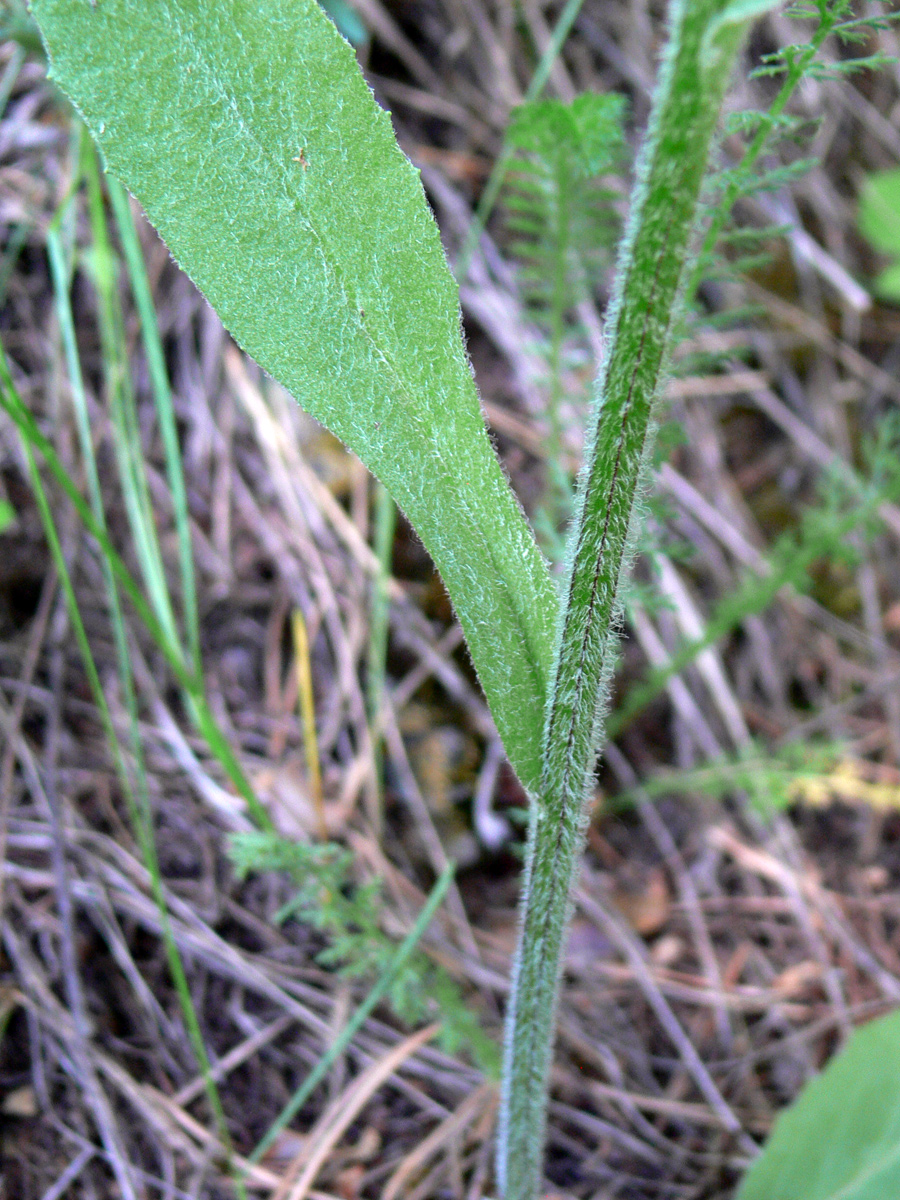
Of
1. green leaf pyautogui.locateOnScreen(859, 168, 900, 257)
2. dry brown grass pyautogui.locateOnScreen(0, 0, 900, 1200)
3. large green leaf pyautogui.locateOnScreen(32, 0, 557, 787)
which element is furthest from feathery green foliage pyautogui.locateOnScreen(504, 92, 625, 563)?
green leaf pyautogui.locateOnScreen(859, 168, 900, 257)

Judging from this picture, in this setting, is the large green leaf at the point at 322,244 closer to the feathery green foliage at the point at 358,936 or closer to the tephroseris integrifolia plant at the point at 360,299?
the tephroseris integrifolia plant at the point at 360,299

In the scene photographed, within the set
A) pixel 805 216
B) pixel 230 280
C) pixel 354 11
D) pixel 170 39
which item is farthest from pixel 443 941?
pixel 805 216

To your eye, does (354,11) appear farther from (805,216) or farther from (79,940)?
(79,940)

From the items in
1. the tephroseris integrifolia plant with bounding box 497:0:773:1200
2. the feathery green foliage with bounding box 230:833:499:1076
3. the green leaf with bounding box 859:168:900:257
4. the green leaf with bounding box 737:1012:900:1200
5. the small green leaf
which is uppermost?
the green leaf with bounding box 859:168:900:257

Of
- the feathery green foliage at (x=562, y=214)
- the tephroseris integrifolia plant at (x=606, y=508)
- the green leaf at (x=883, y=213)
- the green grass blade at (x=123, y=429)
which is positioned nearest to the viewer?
Answer: the tephroseris integrifolia plant at (x=606, y=508)

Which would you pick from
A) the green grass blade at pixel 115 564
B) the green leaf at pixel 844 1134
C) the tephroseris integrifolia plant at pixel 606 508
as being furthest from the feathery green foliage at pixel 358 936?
the green leaf at pixel 844 1134

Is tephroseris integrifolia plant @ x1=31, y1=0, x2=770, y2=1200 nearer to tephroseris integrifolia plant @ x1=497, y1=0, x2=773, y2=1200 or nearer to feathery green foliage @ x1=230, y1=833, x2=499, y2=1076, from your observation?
tephroseris integrifolia plant @ x1=497, y1=0, x2=773, y2=1200
